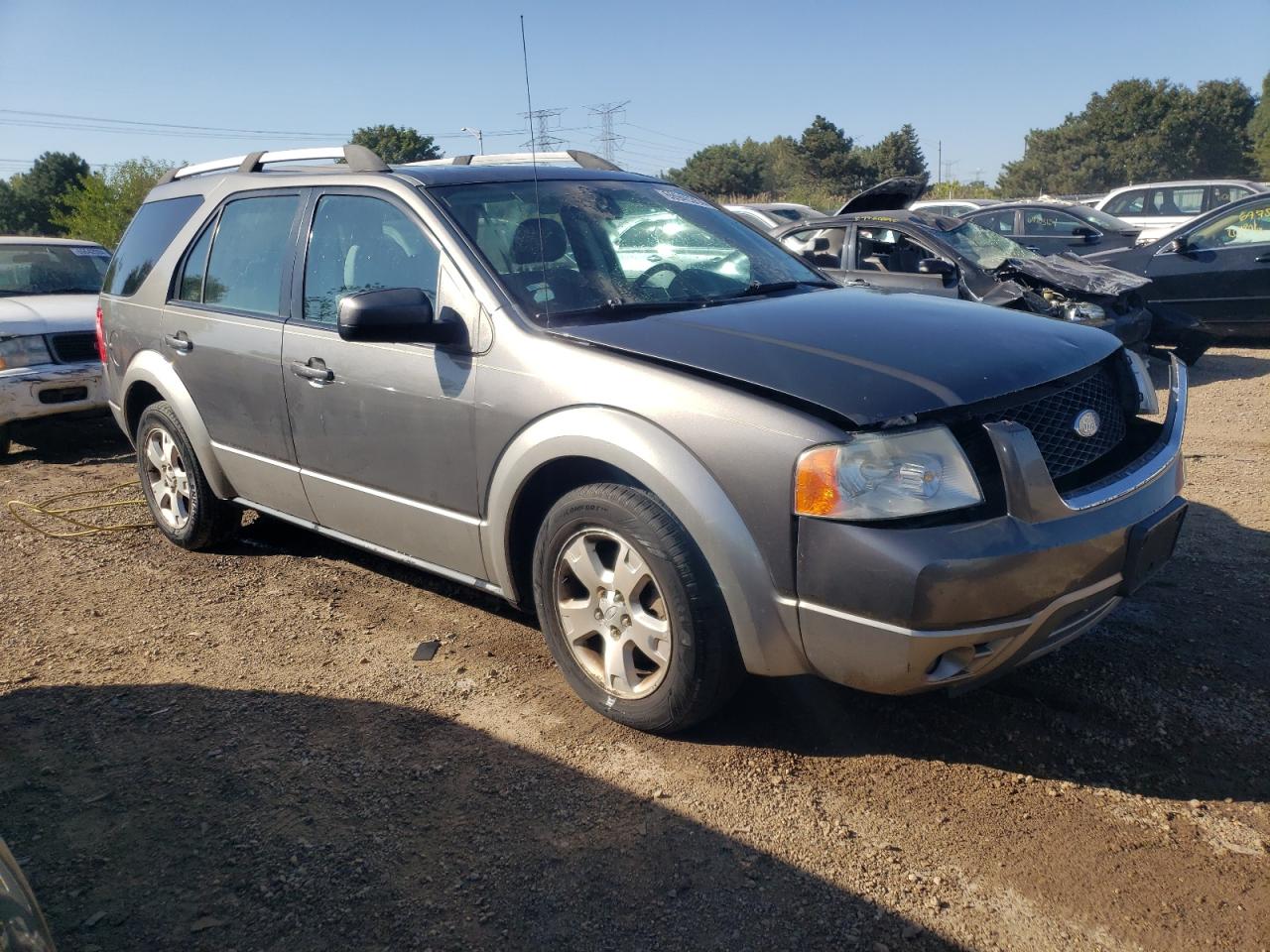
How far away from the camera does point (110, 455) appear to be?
791 centimetres

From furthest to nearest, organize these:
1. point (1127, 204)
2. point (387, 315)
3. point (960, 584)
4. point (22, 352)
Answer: point (1127, 204) → point (22, 352) → point (387, 315) → point (960, 584)

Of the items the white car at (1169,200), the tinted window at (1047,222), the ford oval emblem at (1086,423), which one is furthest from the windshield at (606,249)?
the white car at (1169,200)

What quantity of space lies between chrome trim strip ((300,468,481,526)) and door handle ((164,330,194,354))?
1.06 meters

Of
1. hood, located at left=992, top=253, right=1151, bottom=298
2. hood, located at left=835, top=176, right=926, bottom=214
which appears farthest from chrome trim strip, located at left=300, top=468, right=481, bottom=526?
hood, located at left=835, top=176, right=926, bottom=214

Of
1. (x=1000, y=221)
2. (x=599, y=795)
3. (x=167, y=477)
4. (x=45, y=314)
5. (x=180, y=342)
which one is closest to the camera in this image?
(x=599, y=795)

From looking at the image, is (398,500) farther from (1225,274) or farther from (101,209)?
(101,209)

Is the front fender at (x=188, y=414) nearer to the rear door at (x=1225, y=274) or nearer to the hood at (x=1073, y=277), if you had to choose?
the hood at (x=1073, y=277)

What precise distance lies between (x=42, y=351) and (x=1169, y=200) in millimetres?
15688

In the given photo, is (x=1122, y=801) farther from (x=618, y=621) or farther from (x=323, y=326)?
(x=323, y=326)

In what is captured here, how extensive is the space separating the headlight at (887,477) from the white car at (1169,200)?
46.6 feet

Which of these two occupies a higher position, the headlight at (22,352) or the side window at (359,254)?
the side window at (359,254)

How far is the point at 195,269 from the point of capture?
16.0 ft

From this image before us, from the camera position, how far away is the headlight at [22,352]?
7.48 meters

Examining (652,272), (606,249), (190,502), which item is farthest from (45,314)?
(652,272)
